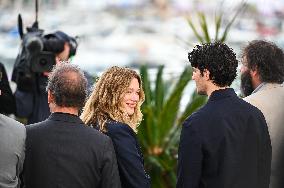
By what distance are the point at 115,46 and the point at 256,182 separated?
37.5 feet

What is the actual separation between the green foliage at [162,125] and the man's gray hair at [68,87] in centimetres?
264

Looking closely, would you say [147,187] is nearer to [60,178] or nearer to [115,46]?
[60,178]

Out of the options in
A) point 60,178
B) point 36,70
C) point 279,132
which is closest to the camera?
point 60,178

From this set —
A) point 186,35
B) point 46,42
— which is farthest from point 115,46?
point 46,42

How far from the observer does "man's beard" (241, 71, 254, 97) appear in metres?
3.42

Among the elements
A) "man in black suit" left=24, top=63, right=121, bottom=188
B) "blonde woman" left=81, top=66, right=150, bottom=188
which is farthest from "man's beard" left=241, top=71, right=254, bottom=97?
"man in black suit" left=24, top=63, right=121, bottom=188

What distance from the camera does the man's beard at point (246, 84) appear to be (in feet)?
11.2

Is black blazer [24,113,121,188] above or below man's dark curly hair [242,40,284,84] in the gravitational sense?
below

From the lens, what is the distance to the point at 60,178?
2.70 m

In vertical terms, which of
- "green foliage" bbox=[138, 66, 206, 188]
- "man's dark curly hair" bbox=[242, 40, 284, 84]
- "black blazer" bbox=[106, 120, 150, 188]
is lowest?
"green foliage" bbox=[138, 66, 206, 188]

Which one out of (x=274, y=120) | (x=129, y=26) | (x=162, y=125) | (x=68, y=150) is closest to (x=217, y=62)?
(x=274, y=120)

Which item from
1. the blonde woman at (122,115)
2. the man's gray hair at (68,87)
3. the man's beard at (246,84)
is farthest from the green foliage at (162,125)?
the man's gray hair at (68,87)

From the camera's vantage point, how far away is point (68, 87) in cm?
276

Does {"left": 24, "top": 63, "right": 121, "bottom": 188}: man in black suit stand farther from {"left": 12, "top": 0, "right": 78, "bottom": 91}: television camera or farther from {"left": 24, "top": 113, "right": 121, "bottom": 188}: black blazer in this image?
{"left": 12, "top": 0, "right": 78, "bottom": 91}: television camera
